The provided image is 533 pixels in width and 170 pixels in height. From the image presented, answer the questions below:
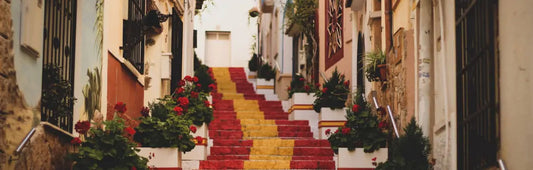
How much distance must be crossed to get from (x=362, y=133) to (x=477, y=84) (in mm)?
4564

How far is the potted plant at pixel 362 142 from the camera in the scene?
11.6 metres

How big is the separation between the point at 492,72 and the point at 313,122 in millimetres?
9879

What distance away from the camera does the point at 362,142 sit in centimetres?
1174

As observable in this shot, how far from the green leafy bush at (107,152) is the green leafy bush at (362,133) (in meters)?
4.30

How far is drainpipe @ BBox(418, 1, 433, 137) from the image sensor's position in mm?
9172

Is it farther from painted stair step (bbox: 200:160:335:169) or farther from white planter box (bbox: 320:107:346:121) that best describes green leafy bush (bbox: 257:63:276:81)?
painted stair step (bbox: 200:160:335:169)

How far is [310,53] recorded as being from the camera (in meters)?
20.6

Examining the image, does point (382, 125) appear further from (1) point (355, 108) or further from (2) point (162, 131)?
(2) point (162, 131)

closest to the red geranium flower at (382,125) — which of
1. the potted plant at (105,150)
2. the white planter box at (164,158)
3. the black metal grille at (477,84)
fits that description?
the white planter box at (164,158)

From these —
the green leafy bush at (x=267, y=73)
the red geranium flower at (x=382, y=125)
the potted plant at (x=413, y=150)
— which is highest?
the green leafy bush at (x=267, y=73)

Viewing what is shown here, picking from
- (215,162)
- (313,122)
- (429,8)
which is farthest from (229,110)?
(429,8)

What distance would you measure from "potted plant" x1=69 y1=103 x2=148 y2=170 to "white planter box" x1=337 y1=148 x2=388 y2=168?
4120mm

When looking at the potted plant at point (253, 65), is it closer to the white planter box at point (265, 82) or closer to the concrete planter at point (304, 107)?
the white planter box at point (265, 82)

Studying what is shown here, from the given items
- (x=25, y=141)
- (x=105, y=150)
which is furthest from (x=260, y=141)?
(x=25, y=141)
